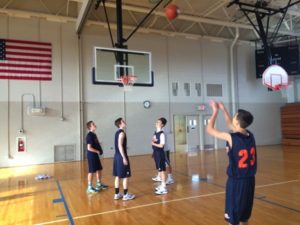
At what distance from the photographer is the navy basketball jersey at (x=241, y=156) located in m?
2.74

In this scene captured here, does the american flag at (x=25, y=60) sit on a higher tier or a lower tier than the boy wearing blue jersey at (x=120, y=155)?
higher

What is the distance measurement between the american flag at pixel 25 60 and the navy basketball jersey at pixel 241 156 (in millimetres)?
10660

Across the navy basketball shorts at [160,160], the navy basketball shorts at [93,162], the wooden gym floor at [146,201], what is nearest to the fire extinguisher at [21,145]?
the wooden gym floor at [146,201]

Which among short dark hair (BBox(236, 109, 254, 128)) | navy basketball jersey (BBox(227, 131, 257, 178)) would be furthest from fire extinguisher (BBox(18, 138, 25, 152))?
short dark hair (BBox(236, 109, 254, 128))

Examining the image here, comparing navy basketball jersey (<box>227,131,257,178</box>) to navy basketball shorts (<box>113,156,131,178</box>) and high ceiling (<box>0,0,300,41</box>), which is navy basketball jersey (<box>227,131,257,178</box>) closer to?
navy basketball shorts (<box>113,156,131,178</box>)

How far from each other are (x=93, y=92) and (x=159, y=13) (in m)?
4.67

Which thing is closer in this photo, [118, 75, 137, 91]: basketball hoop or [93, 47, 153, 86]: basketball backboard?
[93, 47, 153, 86]: basketball backboard

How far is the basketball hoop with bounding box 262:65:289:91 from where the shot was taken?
9.73 meters

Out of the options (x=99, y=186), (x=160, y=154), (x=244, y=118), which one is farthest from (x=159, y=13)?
(x=244, y=118)

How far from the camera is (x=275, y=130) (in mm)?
16906

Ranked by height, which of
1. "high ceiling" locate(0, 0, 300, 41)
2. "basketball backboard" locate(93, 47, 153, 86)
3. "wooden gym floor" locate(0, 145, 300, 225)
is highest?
"high ceiling" locate(0, 0, 300, 41)

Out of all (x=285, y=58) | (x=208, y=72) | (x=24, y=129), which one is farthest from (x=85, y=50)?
(x=285, y=58)

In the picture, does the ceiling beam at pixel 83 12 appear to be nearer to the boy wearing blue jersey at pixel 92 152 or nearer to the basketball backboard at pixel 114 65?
the basketball backboard at pixel 114 65

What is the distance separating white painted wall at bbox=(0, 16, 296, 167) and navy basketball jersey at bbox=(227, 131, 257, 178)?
33.6ft
